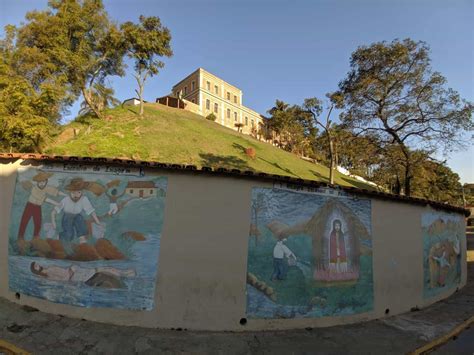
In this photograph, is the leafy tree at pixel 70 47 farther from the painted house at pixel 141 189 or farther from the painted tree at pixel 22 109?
the painted house at pixel 141 189

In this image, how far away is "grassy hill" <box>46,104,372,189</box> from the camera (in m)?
24.6

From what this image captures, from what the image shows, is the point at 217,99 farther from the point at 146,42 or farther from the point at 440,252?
the point at 440,252

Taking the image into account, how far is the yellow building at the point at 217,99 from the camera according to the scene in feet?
189

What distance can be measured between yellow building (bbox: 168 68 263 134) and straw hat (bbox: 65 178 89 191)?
48.3 metres

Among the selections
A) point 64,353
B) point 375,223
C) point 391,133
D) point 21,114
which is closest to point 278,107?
point 391,133

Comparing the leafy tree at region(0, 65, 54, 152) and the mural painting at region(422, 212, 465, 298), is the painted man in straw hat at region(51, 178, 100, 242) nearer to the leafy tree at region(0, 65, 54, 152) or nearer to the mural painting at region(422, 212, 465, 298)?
the mural painting at region(422, 212, 465, 298)

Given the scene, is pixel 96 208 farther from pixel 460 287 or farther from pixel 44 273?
pixel 460 287

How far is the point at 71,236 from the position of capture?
21.0 ft

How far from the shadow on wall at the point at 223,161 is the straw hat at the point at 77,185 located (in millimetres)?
19009

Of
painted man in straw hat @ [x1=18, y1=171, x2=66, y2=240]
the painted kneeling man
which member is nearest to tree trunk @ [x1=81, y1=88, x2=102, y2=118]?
painted man in straw hat @ [x1=18, y1=171, x2=66, y2=240]

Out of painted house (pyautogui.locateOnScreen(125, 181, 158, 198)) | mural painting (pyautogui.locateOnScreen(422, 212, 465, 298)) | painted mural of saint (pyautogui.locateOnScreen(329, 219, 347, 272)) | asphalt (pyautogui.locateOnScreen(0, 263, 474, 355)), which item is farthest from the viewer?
mural painting (pyautogui.locateOnScreen(422, 212, 465, 298))

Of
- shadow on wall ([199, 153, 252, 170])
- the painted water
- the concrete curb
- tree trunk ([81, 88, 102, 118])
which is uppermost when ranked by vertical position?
tree trunk ([81, 88, 102, 118])

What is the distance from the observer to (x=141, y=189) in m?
6.35

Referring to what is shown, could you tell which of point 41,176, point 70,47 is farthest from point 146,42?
point 41,176
